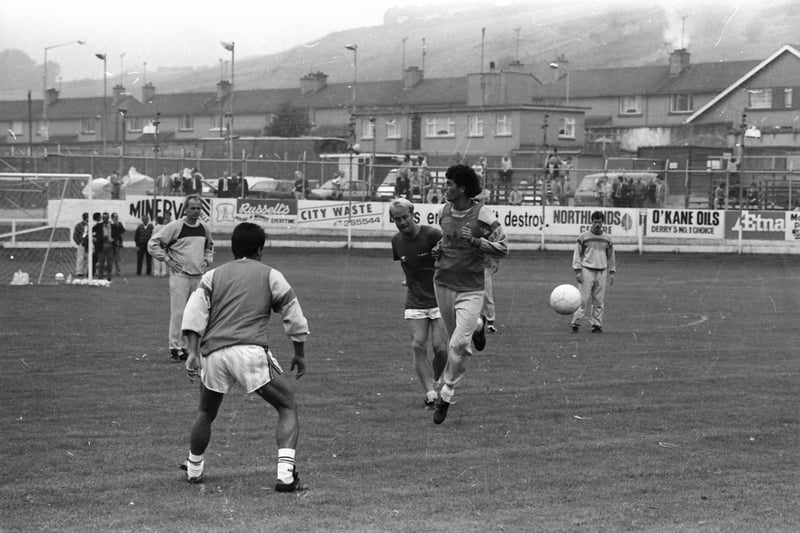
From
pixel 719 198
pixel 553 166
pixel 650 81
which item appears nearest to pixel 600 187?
pixel 553 166

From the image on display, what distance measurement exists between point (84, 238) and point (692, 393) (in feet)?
73.1

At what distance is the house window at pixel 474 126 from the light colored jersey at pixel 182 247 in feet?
190

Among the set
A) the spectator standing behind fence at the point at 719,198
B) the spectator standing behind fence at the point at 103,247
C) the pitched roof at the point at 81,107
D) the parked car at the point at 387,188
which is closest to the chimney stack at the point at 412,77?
the pitched roof at the point at 81,107

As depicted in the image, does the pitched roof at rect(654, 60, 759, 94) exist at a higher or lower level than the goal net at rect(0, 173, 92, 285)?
higher

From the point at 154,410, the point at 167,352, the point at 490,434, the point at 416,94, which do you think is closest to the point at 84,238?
the point at 167,352

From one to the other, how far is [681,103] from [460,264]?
8724 centimetres

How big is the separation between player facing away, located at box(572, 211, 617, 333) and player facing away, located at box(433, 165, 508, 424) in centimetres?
846

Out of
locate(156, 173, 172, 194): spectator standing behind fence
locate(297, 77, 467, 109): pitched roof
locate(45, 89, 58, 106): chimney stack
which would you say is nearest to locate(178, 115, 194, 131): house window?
locate(297, 77, 467, 109): pitched roof

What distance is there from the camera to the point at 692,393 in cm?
1252

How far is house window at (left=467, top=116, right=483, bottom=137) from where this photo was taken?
236ft

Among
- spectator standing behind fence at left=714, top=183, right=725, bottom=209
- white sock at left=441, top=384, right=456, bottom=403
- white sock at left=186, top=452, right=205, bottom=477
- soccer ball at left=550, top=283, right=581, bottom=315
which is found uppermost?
spectator standing behind fence at left=714, top=183, right=725, bottom=209

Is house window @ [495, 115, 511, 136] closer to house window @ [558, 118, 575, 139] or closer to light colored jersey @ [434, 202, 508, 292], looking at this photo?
house window @ [558, 118, 575, 139]

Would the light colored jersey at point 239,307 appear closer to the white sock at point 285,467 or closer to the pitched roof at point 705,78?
the white sock at point 285,467

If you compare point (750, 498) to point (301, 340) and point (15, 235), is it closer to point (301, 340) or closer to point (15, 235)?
point (301, 340)
